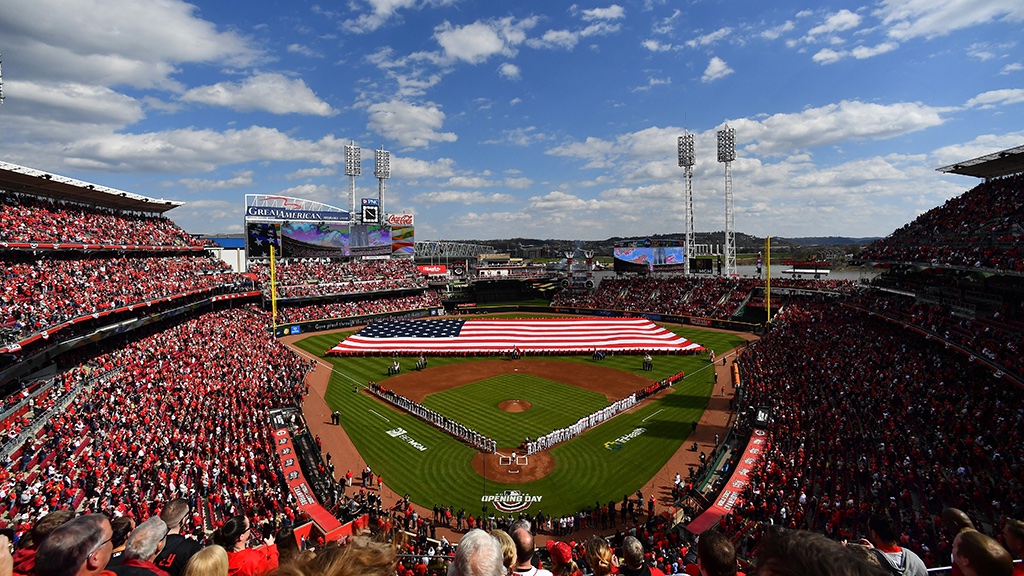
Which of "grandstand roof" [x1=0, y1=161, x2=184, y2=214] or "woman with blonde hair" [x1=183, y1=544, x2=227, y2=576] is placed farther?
"grandstand roof" [x1=0, y1=161, x2=184, y2=214]

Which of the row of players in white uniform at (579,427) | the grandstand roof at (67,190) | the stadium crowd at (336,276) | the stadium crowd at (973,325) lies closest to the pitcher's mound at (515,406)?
the row of players in white uniform at (579,427)

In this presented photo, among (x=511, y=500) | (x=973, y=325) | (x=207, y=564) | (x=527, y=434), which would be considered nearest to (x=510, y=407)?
(x=527, y=434)

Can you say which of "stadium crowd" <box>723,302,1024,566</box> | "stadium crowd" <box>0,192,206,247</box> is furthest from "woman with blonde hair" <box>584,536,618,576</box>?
"stadium crowd" <box>0,192,206,247</box>

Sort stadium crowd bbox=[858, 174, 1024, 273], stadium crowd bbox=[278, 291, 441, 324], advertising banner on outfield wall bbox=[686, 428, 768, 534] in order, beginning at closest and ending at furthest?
1. advertising banner on outfield wall bbox=[686, 428, 768, 534]
2. stadium crowd bbox=[858, 174, 1024, 273]
3. stadium crowd bbox=[278, 291, 441, 324]

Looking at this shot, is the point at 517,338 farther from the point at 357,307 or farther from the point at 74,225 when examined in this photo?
the point at 74,225

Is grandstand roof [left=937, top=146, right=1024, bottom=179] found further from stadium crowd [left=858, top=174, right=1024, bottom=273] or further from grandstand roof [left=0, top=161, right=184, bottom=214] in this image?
grandstand roof [left=0, top=161, right=184, bottom=214]

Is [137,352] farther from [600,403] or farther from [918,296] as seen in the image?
[918,296]
